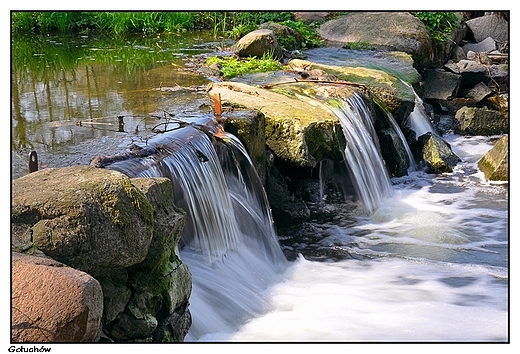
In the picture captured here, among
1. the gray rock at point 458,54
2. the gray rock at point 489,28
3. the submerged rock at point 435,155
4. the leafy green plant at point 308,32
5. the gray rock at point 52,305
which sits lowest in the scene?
the submerged rock at point 435,155

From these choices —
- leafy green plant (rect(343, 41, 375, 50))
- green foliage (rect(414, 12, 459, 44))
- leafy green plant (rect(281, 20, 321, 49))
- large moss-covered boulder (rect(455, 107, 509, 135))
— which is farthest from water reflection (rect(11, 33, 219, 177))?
green foliage (rect(414, 12, 459, 44))

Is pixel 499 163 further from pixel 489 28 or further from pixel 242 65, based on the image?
pixel 489 28

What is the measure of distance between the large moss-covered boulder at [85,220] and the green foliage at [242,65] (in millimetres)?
5701

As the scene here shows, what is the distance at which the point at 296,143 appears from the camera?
6672 millimetres

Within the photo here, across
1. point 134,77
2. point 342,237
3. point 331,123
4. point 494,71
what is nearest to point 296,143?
point 331,123

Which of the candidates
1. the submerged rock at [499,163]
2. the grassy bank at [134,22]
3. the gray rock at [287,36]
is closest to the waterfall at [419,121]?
the submerged rock at [499,163]

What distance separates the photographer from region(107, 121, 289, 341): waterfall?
4766 mm

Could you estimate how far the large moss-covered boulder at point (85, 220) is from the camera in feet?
10.2

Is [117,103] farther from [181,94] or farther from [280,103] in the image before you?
[280,103]

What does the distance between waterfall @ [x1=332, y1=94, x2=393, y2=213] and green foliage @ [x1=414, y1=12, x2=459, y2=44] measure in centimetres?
629

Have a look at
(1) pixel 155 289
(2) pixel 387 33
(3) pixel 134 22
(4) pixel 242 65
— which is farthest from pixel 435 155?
(3) pixel 134 22

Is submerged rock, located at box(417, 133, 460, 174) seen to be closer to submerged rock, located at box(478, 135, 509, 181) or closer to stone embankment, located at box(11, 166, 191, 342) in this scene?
submerged rock, located at box(478, 135, 509, 181)

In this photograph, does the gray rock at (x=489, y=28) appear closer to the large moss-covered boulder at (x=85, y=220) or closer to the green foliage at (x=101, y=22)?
the green foliage at (x=101, y=22)

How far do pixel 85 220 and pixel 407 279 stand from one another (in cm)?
339
